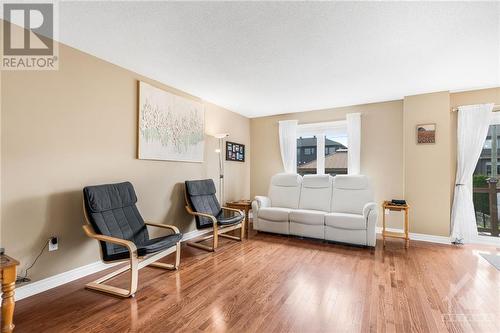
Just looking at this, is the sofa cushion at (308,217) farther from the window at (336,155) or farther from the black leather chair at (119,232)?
the black leather chair at (119,232)

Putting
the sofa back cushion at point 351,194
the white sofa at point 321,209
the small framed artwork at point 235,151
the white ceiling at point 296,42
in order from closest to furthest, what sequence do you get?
the white ceiling at point 296,42, the white sofa at point 321,209, the sofa back cushion at point 351,194, the small framed artwork at point 235,151

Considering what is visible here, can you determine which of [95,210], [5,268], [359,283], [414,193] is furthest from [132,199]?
[414,193]

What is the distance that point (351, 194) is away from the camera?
414 centimetres

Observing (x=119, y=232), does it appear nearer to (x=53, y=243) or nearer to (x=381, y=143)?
(x=53, y=243)

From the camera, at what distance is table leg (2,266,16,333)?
162 centimetres

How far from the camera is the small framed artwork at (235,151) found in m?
5.01

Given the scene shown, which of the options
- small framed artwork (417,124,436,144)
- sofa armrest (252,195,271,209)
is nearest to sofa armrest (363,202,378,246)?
small framed artwork (417,124,436,144)

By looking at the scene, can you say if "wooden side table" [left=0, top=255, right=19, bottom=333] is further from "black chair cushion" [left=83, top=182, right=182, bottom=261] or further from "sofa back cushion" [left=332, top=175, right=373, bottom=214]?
"sofa back cushion" [left=332, top=175, right=373, bottom=214]

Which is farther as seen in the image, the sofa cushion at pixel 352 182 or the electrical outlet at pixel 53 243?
the sofa cushion at pixel 352 182

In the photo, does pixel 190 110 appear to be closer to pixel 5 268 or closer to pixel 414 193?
pixel 5 268

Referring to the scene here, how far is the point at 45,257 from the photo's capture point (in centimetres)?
233

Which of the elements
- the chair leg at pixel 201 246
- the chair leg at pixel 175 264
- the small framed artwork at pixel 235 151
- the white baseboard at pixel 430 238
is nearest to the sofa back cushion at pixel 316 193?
the white baseboard at pixel 430 238

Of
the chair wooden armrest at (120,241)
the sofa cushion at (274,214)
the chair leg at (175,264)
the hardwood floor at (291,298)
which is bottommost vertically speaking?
the hardwood floor at (291,298)

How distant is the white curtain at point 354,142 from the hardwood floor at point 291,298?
1769 millimetres
